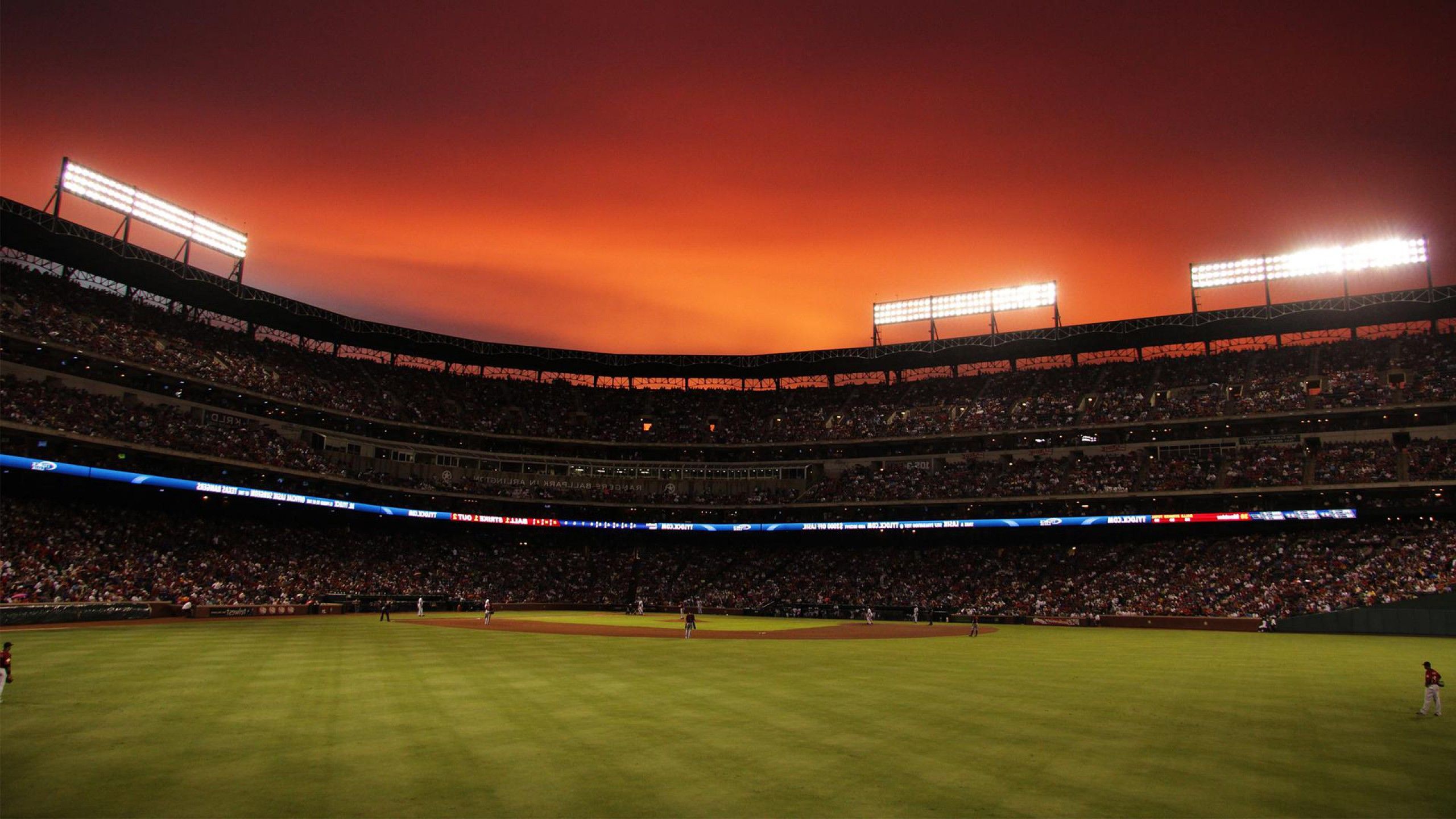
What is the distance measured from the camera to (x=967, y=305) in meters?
81.4

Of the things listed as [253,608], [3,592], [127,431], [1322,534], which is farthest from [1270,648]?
[127,431]

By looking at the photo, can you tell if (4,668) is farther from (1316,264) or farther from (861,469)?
(1316,264)

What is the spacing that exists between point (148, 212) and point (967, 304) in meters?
69.8

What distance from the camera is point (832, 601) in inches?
2749

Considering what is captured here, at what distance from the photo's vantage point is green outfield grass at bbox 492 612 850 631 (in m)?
52.5

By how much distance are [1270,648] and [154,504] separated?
229 feet

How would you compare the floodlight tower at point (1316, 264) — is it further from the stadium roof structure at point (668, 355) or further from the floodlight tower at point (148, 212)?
the floodlight tower at point (148, 212)

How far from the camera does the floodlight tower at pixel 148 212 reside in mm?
55594

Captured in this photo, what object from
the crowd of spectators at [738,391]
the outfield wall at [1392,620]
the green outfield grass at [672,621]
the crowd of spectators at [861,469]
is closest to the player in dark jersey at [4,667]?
the green outfield grass at [672,621]

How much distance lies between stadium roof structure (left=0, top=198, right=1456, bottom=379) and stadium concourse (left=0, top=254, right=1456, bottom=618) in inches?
85.2

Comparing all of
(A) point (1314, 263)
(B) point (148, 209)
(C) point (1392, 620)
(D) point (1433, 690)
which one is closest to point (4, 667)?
(D) point (1433, 690)

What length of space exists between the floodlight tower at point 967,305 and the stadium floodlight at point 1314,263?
12302 millimetres

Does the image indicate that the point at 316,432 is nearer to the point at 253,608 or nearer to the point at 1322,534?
the point at 253,608

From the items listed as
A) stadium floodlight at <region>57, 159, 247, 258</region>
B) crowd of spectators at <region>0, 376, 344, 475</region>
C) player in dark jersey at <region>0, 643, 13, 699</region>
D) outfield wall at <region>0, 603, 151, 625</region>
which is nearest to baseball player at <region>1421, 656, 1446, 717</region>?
player in dark jersey at <region>0, 643, 13, 699</region>
